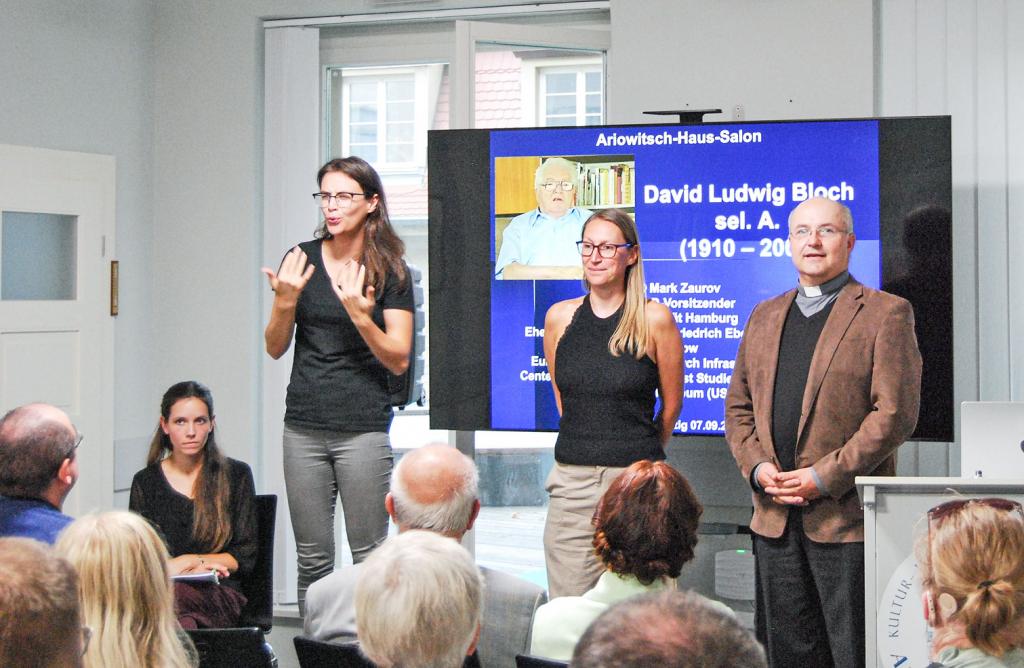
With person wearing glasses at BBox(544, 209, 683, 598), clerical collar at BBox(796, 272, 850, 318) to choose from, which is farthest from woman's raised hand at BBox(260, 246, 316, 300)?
clerical collar at BBox(796, 272, 850, 318)

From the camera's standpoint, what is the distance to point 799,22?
15.7 feet

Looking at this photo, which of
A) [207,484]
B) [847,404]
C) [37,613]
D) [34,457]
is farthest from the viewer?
[207,484]

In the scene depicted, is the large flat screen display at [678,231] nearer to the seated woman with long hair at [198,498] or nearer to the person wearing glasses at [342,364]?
the person wearing glasses at [342,364]

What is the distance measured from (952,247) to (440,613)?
3205 mm

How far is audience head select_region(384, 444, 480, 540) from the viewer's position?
253 centimetres

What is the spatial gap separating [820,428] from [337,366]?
59.1 inches

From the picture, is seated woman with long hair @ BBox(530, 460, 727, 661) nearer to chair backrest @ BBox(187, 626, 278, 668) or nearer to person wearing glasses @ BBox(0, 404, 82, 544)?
chair backrest @ BBox(187, 626, 278, 668)

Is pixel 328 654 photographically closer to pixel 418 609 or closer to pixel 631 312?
pixel 418 609

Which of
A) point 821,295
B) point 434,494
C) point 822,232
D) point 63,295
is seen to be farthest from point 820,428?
point 63,295

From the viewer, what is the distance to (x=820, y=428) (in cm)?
345

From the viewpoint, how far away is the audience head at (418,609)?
1.76 metres

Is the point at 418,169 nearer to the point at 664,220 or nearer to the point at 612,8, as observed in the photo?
the point at 612,8

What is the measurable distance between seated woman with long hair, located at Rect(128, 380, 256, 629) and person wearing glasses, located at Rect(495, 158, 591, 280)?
4.44 feet

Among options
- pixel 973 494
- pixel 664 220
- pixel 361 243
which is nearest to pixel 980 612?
pixel 973 494
